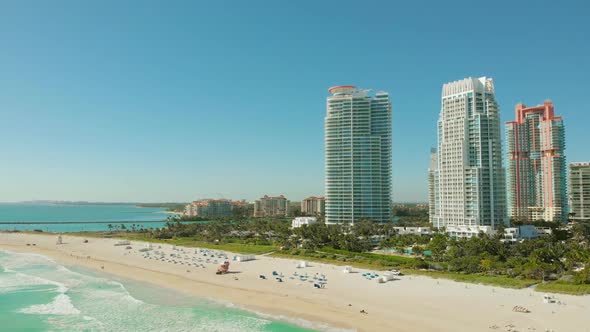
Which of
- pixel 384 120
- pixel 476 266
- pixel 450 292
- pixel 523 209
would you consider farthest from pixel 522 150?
pixel 450 292

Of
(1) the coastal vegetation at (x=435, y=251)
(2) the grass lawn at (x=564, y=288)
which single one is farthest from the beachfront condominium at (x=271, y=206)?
(2) the grass lawn at (x=564, y=288)

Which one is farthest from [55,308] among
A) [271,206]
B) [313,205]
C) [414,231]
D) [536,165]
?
[271,206]

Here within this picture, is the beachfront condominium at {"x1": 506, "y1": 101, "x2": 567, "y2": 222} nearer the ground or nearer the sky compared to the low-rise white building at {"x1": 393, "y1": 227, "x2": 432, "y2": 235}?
nearer the sky

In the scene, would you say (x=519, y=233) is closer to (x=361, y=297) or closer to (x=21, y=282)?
(x=361, y=297)

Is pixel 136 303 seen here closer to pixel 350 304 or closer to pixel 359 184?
pixel 350 304

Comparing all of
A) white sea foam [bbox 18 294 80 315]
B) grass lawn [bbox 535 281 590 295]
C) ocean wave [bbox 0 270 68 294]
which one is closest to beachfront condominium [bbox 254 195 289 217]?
ocean wave [bbox 0 270 68 294]

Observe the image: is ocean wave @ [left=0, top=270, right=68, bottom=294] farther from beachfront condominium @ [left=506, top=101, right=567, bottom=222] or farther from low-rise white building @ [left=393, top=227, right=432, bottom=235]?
beachfront condominium @ [left=506, top=101, right=567, bottom=222]

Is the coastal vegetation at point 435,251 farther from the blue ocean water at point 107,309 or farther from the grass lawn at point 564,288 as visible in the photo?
the blue ocean water at point 107,309
